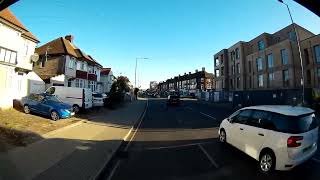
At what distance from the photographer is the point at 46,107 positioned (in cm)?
2075

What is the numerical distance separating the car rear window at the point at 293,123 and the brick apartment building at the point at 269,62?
132 ft

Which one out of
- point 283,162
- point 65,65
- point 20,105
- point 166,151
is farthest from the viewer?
point 65,65

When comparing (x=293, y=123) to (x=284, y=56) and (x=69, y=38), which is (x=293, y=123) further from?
(x=284, y=56)

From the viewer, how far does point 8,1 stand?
6574 mm

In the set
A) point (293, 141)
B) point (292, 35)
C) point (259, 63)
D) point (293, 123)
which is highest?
point (292, 35)

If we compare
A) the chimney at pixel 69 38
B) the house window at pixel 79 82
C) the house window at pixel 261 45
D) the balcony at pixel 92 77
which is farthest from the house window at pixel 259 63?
the chimney at pixel 69 38

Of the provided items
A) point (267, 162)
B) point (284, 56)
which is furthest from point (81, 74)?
point (267, 162)

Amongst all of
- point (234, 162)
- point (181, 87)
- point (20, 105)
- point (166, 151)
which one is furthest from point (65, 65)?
point (181, 87)

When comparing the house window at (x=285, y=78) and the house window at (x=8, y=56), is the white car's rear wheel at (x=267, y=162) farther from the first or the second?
the house window at (x=285, y=78)

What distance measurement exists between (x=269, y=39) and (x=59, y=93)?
47962 mm

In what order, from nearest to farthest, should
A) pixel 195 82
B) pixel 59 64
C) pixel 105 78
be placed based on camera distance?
1. pixel 59 64
2. pixel 105 78
3. pixel 195 82

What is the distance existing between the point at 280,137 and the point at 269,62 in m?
52.5

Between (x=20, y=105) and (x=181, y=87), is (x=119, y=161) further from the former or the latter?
(x=181, y=87)

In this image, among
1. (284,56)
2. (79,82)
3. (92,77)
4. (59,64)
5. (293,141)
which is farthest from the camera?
(92,77)
